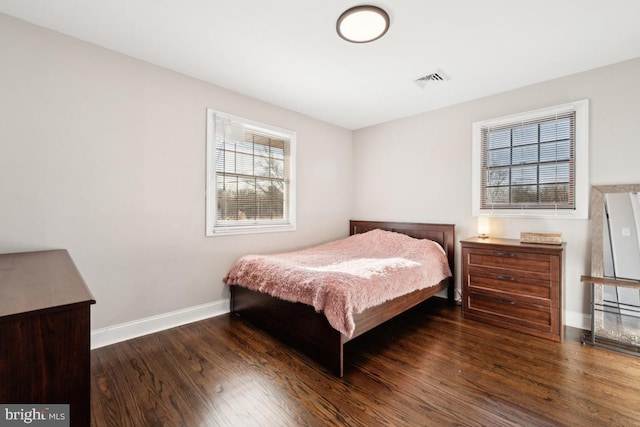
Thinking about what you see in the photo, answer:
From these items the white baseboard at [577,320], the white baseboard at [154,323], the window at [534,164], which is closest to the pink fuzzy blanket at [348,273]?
the white baseboard at [154,323]

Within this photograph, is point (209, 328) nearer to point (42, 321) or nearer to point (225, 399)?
point (225, 399)

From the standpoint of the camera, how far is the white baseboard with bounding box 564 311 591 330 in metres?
2.65

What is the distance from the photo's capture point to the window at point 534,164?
272 cm

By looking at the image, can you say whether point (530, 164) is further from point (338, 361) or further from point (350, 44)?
point (338, 361)

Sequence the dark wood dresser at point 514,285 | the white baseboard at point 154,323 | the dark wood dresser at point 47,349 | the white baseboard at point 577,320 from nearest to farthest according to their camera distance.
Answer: the dark wood dresser at point 47,349
the white baseboard at point 154,323
the dark wood dresser at point 514,285
the white baseboard at point 577,320

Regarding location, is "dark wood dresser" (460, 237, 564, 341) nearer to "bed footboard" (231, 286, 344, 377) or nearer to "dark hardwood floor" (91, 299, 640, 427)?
"dark hardwood floor" (91, 299, 640, 427)

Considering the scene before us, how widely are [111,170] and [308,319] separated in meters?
2.10

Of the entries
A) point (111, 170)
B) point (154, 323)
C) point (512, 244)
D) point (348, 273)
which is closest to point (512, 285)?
point (512, 244)

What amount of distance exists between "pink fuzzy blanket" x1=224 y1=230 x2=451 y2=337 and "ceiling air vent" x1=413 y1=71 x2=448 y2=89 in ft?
5.95

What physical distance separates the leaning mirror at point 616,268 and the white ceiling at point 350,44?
4.33ft

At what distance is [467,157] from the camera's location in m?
3.43

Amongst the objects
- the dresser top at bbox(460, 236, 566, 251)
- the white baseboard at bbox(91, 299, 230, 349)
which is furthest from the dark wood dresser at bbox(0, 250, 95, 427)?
the dresser top at bbox(460, 236, 566, 251)

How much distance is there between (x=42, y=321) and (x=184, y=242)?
194cm

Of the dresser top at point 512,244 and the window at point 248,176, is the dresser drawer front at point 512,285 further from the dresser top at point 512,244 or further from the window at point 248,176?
the window at point 248,176
